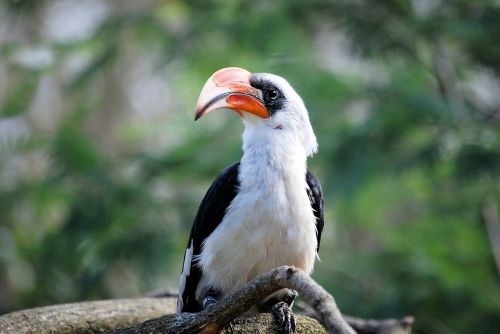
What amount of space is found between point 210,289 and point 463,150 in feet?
13.2

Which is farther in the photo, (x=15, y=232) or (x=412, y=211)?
(x=412, y=211)

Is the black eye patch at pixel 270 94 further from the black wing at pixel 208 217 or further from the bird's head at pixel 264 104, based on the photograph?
the black wing at pixel 208 217

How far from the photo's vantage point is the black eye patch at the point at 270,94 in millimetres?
5148

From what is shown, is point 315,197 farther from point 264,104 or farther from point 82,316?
point 82,316

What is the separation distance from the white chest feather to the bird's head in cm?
27

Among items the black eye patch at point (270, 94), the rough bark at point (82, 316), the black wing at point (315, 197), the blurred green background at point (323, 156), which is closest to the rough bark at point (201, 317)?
the rough bark at point (82, 316)

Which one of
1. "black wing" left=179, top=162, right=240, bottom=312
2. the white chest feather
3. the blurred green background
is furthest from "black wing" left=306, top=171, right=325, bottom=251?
the blurred green background

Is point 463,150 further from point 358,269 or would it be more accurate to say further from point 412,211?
point 412,211

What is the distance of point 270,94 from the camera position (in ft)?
17.1

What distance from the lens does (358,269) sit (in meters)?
9.58

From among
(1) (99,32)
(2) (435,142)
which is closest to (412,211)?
(2) (435,142)

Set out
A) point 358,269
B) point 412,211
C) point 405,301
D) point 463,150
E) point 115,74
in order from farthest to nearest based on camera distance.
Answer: point 115,74 → point 412,211 → point 358,269 → point 405,301 → point 463,150

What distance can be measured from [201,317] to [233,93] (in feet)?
5.25

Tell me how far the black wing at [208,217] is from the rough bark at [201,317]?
362 mm
